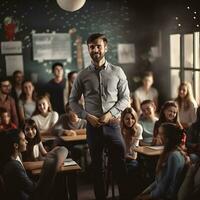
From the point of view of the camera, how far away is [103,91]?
3.45 metres

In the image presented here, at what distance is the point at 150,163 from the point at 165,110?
69 cm

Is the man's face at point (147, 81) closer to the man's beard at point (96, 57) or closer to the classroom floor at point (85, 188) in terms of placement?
the classroom floor at point (85, 188)

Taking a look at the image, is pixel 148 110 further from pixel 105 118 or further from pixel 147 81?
pixel 147 81

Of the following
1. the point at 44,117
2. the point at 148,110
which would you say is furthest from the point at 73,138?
the point at 148,110

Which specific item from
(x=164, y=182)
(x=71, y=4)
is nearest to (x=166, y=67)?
(x=71, y=4)

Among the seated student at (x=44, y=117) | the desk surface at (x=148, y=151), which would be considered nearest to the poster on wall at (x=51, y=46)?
the seated student at (x=44, y=117)

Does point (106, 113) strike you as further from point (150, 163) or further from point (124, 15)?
point (124, 15)

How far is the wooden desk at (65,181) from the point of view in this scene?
10.5 feet

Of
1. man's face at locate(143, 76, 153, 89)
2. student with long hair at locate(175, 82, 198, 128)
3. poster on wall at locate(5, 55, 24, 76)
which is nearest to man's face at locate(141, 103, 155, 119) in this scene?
student with long hair at locate(175, 82, 198, 128)

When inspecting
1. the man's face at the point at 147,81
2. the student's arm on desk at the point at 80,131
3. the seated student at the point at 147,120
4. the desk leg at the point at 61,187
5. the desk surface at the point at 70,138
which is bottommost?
the desk leg at the point at 61,187

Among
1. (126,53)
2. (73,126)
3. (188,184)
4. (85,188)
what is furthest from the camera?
(126,53)

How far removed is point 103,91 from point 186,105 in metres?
2.27

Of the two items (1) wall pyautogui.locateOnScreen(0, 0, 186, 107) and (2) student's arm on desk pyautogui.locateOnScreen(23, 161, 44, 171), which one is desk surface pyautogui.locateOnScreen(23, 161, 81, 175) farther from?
(1) wall pyautogui.locateOnScreen(0, 0, 186, 107)

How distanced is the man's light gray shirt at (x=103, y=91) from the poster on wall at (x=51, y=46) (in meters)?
3.36
